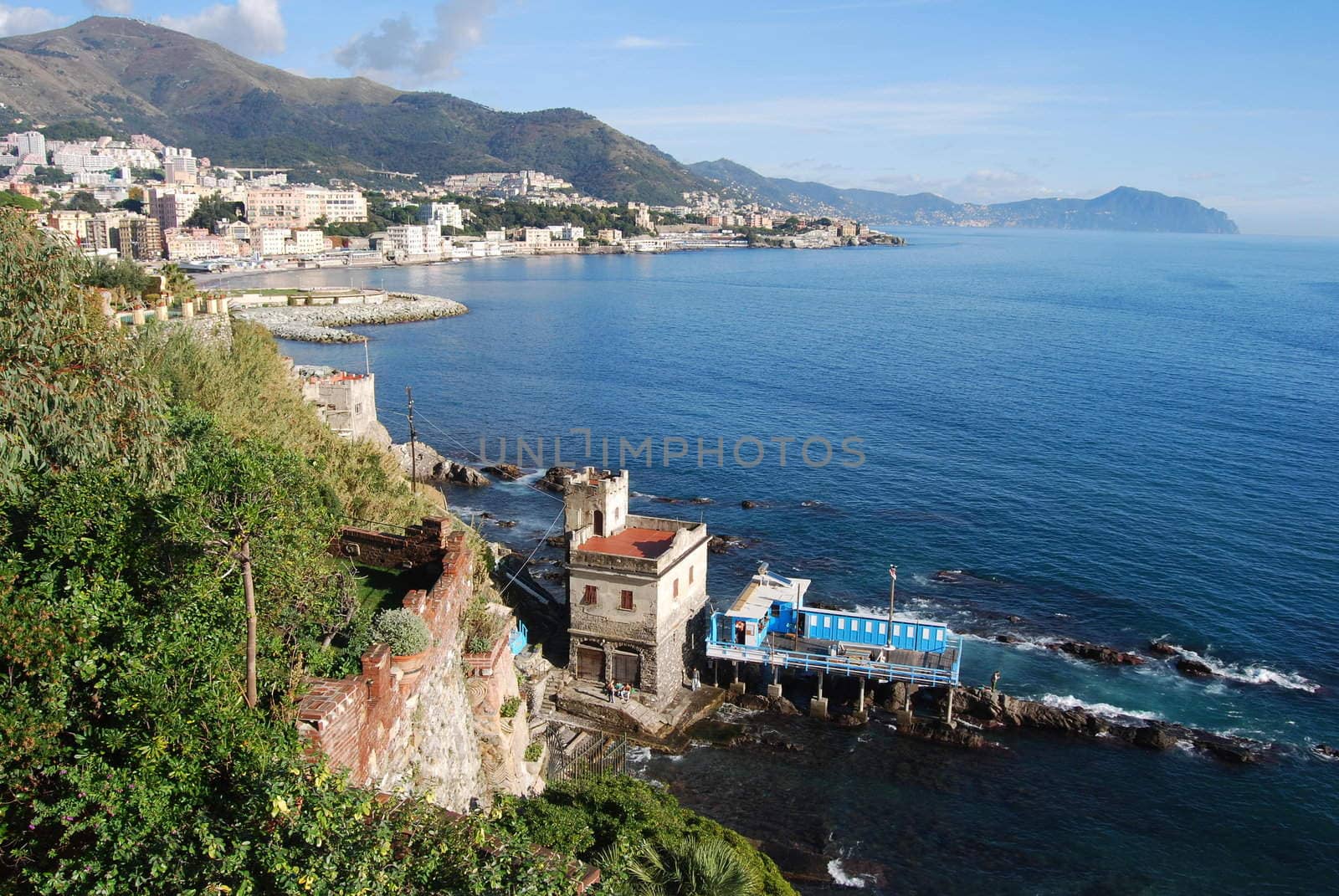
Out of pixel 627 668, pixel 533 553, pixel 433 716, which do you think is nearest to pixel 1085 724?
pixel 627 668

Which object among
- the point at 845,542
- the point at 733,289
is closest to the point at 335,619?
the point at 845,542

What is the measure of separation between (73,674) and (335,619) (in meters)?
4.55

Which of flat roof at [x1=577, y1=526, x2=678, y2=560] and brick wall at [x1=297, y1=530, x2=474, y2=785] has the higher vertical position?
brick wall at [x1=297, y1=530, x2=474, y2=785]

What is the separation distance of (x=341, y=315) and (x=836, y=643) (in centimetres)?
10226

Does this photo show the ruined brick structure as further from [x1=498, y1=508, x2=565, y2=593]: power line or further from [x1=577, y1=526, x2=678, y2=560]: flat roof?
[x1=498, y1=508, x2=565, y2=593]: power line

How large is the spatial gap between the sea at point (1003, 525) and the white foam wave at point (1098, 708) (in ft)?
0.62

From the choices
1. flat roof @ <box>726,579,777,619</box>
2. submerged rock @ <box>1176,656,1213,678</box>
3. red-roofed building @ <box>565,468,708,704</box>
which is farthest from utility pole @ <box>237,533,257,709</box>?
submerged rock @ <box>1176,656,1213,678</box>

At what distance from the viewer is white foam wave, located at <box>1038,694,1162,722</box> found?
107 feet

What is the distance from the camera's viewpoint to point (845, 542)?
48.2 m

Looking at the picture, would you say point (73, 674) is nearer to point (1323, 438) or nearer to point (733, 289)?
point (1323, 438)

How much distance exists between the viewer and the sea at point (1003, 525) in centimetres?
2744

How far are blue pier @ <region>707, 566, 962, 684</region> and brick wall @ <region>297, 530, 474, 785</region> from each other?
20.0m

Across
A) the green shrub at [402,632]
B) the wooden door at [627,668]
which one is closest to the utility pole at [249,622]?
the green shrub at [402,632]

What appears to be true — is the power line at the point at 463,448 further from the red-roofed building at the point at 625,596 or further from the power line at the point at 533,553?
the red-roofed building at the point at 625,596
